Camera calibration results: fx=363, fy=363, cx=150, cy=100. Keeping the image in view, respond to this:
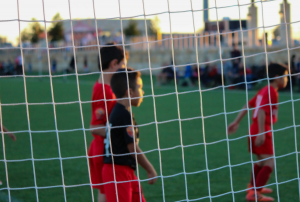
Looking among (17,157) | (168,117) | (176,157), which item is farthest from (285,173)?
(168,117)

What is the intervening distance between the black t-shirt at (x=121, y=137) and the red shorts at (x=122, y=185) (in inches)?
1.5

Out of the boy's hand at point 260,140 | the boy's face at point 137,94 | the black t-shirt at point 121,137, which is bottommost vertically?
the boy's hand at point 260,140

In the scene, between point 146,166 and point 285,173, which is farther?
point 285,173

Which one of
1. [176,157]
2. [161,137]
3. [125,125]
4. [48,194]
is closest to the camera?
[125,125]

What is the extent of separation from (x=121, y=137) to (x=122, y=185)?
0.30 meters

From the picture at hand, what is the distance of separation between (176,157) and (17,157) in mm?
2247

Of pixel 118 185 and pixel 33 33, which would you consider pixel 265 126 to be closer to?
pixel 118 185

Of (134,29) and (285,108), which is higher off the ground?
(134,29)

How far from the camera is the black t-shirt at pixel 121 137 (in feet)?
7.42

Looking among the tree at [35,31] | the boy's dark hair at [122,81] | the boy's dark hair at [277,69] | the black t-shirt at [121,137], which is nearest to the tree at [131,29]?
the tree at [35,31]

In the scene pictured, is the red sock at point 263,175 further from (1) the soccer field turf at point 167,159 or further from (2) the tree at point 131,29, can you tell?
(2) the tree at point 131,29

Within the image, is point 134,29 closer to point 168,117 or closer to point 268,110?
point 168,117

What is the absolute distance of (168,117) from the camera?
834cm

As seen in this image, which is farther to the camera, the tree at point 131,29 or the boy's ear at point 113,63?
the tree at point 131,29
